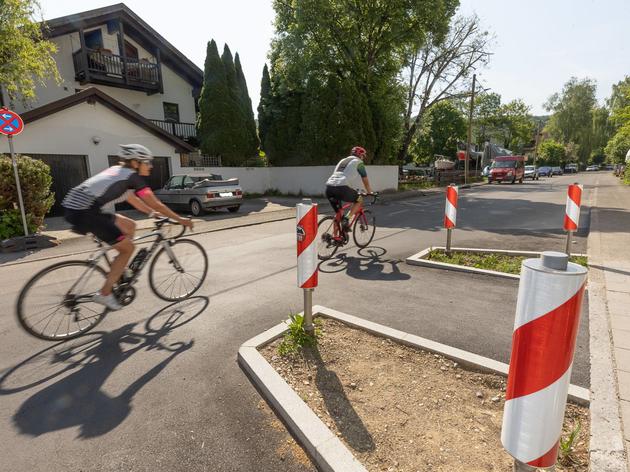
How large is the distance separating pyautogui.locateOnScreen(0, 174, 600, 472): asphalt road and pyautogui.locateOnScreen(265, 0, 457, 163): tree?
15.7 m

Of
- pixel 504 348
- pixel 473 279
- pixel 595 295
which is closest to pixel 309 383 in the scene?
pixel 504 348

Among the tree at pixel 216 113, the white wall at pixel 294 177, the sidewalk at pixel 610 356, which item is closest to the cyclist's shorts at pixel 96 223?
the sidewalk at pixel 610 356

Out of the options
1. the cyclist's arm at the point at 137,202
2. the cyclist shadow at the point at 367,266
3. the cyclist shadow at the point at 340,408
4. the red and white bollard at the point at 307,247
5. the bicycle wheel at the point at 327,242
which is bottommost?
the cyclist shadow at the point at 340,408

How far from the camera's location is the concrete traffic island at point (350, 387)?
2014 millimetres

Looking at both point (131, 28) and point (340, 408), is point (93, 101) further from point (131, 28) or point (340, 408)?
point (340, 408)

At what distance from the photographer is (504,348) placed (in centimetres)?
322

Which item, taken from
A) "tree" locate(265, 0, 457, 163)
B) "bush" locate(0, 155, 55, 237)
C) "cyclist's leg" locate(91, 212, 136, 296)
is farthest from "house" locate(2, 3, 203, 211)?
"cyclist's leg" locate(91, 212, 136, 296)

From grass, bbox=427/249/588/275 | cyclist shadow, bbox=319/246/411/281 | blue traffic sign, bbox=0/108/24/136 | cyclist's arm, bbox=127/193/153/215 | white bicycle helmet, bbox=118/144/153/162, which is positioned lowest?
cyclist shadow, bbox=319/246/411/281

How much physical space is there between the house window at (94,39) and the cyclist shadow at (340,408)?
77.7ft

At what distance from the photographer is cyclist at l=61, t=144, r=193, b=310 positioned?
361 cm

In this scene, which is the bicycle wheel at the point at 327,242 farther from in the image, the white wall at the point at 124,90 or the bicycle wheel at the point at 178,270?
the white wall at the point at 124,90

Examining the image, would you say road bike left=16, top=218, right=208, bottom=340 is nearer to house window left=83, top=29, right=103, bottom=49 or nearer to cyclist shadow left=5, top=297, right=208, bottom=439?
cyclist shadow left=5, top=297, right=208, bottom=439

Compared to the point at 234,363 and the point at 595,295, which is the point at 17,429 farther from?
the point at 595,295

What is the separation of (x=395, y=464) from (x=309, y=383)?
907 millimetres
